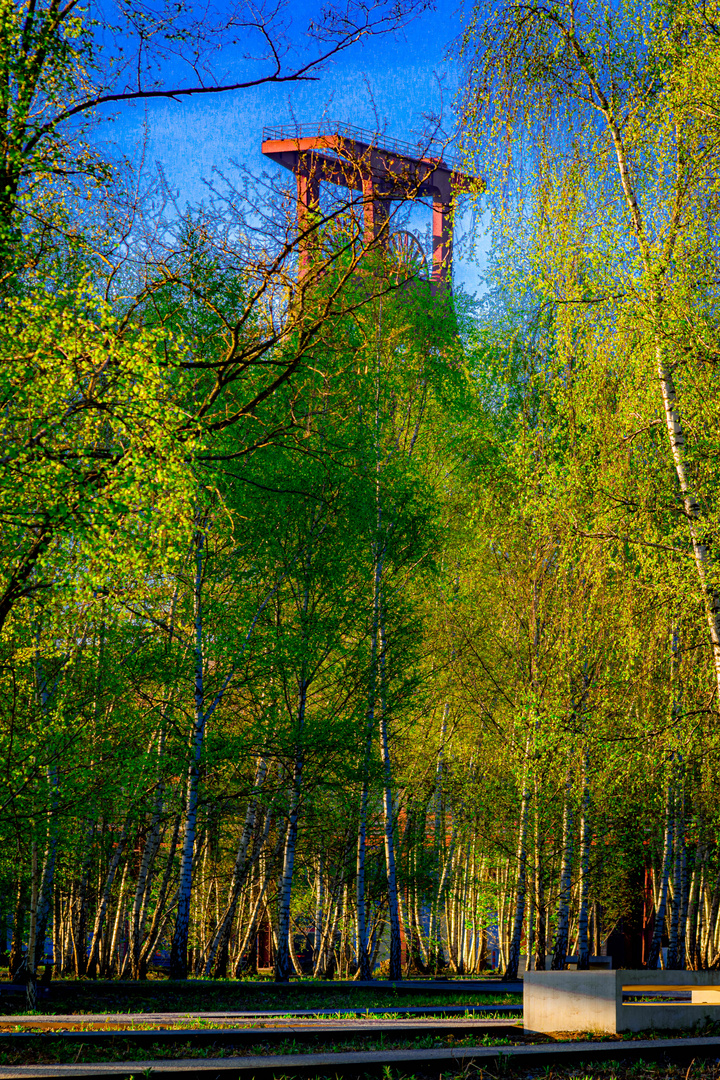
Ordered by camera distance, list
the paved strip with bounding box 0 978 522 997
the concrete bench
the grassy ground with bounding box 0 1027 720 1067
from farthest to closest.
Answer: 1. the paved strip with bounding box 0 978 522 997
2. the concrete bench
3. the grassy ground with bounding box 0 1027 720 1067

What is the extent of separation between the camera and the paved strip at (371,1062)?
5.31 m

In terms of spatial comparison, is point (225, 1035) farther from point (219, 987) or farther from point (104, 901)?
point (104, 901)

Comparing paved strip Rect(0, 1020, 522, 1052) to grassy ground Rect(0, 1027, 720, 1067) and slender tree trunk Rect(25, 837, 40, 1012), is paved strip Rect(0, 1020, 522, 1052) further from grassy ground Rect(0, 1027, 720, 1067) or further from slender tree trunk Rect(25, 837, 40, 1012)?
slender tree trunk Rect(25, 837, 40, 1012)

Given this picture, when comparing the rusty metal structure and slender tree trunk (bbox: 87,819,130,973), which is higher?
the rusty metal structure

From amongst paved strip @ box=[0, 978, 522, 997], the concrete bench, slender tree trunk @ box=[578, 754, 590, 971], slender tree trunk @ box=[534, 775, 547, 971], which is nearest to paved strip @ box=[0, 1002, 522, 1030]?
the concrete bench

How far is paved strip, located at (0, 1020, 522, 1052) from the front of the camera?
23.7 ft

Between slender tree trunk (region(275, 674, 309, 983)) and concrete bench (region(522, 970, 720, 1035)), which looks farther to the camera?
slender tree trunk (region(275, 674, 309, 983))

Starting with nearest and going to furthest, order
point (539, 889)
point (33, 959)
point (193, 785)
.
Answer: point (33, 959) < point (193, 785) < point (539, 889)

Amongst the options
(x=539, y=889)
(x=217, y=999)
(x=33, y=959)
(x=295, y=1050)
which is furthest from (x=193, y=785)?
(x=295, y=1050)

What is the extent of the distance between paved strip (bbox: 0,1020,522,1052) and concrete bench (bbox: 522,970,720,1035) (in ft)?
2.76

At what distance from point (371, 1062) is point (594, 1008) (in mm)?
3405

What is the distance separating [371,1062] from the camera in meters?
5.89

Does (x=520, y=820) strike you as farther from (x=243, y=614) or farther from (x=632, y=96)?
(x=632, y=96)

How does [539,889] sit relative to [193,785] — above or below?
below
